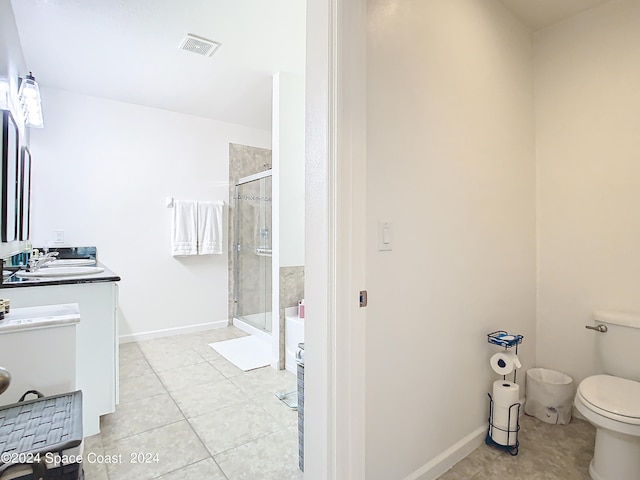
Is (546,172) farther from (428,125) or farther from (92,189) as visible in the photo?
(92,189)

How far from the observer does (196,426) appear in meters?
2.04

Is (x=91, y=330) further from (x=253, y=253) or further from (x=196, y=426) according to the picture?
(x=253, y=253)

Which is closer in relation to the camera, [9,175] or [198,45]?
[9,175]

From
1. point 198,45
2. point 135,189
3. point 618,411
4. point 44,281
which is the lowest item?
point 618,411

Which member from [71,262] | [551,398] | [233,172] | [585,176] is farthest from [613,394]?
[233,172]

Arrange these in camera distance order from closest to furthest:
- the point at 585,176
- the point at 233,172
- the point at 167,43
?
the point at 585,176 → the point at 167,43 → the point at 233,172

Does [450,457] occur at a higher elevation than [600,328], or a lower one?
lower

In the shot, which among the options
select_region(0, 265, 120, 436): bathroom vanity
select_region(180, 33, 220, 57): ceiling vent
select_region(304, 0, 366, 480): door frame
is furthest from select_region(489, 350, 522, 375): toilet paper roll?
select_region(180, 33, 220, 57): ceiling vent

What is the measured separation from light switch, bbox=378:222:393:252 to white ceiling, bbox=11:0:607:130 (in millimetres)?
1593

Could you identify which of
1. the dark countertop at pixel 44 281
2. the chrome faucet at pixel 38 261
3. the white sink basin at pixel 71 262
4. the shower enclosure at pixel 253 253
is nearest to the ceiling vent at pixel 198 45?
the shower enclosure at pixel 253 253

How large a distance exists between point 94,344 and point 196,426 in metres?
0.77

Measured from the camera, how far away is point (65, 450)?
868 millimetres

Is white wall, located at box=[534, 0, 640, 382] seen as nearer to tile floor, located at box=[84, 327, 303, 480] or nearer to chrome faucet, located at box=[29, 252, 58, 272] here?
tile floor, located at box=[84, 327, 303, 480]

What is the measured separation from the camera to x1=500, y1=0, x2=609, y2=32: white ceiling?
203 centimetres
